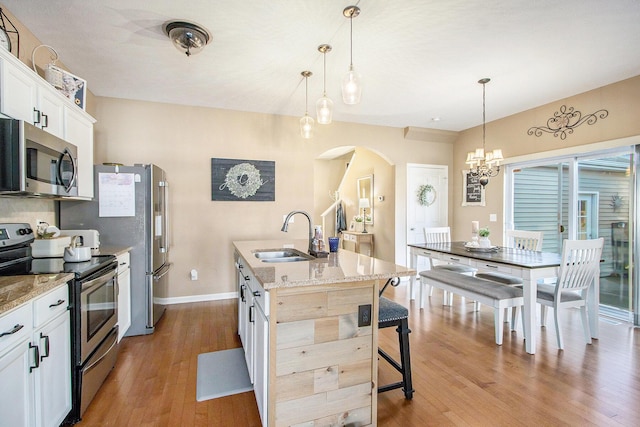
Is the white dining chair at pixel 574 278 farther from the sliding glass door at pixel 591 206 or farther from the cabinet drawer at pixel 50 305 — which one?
the cabinet drawer at pixel 50 305

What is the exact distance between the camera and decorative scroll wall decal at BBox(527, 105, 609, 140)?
368 centimetres

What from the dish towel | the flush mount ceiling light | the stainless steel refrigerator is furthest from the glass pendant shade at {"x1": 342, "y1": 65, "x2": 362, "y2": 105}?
the dish towel

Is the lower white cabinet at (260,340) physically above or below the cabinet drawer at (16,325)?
below

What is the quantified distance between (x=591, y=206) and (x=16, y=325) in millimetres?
5403

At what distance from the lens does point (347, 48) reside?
2.74 m

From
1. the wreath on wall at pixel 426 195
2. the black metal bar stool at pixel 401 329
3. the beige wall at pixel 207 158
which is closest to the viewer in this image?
the black metal bar stool at pixel 401 329

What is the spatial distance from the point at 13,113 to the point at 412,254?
157 inches

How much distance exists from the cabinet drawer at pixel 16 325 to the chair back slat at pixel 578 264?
3.62 metres

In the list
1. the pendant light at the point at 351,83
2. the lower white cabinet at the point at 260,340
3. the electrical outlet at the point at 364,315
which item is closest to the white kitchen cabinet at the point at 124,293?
the lower white cabinet at the point at 260,340

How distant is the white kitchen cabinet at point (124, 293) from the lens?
2703 mm

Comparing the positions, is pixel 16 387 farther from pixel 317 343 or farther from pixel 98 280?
pixel 317 343

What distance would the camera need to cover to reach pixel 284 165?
4.66 meters

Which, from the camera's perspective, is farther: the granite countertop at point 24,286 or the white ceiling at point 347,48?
the white ceiling at point 347,48

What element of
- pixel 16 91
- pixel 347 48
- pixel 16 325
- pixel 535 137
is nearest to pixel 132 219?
pixel 16 91
